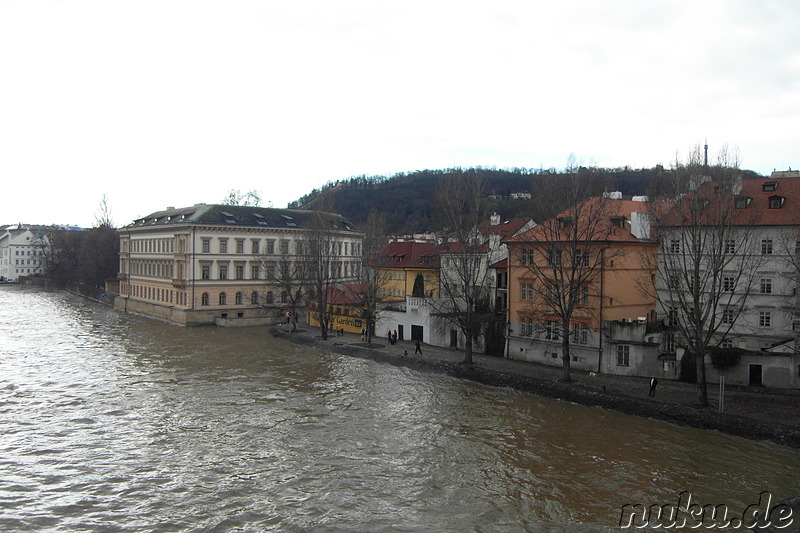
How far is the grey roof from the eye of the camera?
1982 inches

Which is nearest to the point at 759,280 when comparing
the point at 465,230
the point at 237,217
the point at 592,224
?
the point at 592,224

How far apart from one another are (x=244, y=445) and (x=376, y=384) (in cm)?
910

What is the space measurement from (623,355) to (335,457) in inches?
585

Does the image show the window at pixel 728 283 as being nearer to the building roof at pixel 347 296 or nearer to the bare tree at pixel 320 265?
the building roof at pixel 347 296

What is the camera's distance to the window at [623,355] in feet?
84.6

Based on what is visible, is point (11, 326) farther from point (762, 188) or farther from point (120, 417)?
point (762, 188)

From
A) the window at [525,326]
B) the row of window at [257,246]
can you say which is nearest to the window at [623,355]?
the window at [525,326]

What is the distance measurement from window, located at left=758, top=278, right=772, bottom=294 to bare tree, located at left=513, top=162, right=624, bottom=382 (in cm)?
621

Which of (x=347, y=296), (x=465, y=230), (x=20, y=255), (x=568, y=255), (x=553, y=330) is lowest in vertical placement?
(x=553, y=330)

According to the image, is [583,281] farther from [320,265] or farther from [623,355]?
[320,265]

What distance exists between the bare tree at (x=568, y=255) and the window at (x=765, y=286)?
245 inches

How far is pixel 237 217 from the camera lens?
51844 mm

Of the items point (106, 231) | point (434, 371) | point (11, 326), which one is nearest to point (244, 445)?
point (434, 371)

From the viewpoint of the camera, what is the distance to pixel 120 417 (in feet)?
67.4
